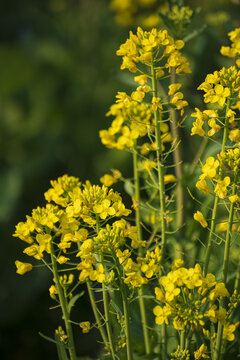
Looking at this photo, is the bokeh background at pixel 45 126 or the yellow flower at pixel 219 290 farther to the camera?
the bokeh background at pixel 45 126

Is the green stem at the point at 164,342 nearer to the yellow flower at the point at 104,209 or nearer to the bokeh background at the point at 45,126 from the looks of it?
the yellow flower at the point at 104,209

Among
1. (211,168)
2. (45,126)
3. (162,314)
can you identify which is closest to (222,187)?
(211,168)

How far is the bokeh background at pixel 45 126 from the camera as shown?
5.73 feet

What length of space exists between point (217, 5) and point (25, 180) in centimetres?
102

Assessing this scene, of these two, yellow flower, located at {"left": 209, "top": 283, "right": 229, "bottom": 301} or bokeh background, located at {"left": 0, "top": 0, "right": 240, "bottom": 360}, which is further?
bokeh background, located at {"left": 0, "top": 0, "right": 240, "bottom": 360}

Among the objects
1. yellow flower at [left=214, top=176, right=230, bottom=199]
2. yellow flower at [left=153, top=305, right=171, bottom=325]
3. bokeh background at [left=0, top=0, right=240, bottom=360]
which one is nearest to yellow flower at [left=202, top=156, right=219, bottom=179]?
yellow flower at [left=214, top=176, right=230, bottom=199]

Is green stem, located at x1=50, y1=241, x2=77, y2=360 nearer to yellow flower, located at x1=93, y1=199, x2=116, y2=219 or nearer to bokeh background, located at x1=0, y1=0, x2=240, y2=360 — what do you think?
yellow flower, located at x1=93, y1=199, x2=116, y2=219

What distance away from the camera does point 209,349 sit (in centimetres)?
51

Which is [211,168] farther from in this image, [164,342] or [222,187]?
[164,342]

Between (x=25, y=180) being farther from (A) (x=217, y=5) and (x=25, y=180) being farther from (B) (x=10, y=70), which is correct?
(A) (x=217, y=5)

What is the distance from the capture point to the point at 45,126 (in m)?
2.19

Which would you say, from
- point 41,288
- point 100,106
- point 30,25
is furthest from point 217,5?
point 30,25

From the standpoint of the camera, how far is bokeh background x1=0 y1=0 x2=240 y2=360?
175 centimetres

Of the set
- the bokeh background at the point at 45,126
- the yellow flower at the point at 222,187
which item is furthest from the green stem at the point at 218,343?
the bokeh background at the point at 45,126
